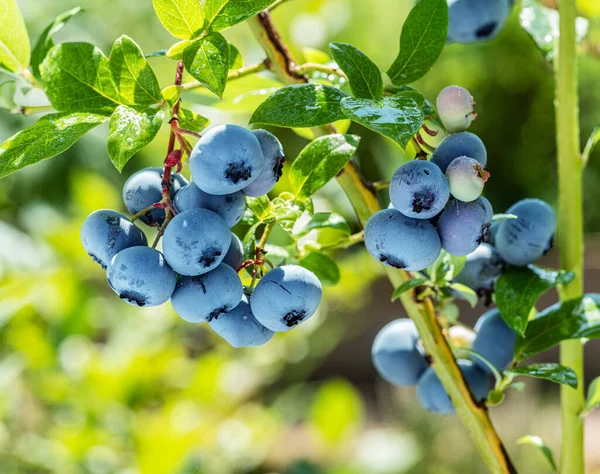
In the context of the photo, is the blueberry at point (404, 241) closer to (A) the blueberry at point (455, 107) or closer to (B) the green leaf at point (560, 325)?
(A) the blueberry at point (455, 107)

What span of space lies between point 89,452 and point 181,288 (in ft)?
3.67

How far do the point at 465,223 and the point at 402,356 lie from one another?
0.27m

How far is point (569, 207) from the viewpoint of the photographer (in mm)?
555

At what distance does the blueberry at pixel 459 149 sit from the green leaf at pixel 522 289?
153 millimetres

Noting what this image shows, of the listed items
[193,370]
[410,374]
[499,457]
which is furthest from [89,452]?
[499,457]

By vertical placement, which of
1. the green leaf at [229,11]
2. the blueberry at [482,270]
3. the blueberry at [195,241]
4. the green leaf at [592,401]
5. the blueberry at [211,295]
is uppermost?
the green leaf at [229,11]

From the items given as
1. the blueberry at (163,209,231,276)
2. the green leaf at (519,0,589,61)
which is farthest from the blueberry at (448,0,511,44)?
the blueberry at (163,209,231,276)

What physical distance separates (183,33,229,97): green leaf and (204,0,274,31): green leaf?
0.4 inches

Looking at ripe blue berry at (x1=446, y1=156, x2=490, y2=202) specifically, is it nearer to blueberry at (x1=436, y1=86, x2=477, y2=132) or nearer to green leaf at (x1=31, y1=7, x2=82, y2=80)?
blueberry at (x1=436, y1=86, x2=477, y2=132)

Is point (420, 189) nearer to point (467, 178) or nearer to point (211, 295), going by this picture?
point (467, 178)

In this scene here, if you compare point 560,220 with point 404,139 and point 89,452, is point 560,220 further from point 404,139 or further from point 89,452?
point 89,452

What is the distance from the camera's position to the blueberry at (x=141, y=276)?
371mm

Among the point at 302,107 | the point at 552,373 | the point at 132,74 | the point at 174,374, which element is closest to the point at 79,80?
the point at 132,74

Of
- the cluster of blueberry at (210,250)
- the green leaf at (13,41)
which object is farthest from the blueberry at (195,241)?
the green leaf at (13,41)
